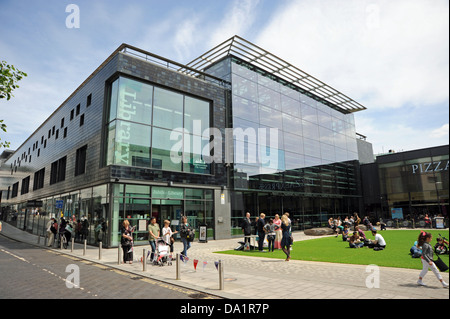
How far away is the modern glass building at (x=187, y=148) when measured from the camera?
19500mm

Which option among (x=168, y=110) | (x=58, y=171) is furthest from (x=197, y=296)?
(x=58, y=171)

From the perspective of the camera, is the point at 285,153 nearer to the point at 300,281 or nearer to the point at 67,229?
the point at 67,229

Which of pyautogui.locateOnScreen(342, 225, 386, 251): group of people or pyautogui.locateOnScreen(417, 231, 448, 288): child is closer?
pyautogui.locateOnScreen(417, 231, 448, 288): child

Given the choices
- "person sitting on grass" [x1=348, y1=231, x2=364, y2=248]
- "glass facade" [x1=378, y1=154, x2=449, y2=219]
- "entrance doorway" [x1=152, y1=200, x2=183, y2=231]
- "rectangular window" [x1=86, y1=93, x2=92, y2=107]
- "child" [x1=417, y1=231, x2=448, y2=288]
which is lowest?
"person sitting on grass" [x1=348, y1=231, x2=364, y2=248]

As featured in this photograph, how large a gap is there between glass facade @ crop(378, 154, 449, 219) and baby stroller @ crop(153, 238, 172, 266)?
32581mm

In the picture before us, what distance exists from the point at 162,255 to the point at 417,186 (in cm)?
3590

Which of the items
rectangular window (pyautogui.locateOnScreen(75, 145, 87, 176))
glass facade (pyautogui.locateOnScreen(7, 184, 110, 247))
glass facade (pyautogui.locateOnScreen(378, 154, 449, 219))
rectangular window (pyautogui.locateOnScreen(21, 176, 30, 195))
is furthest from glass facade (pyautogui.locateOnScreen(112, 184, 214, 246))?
rectangular window (pyautogui.locateOnScreen(21, 176, 30, 195))

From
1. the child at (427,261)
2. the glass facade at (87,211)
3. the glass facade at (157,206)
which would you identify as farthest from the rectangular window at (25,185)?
the child at (427,261)

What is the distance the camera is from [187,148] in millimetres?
22234

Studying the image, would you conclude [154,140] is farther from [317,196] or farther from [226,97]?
[317,196]

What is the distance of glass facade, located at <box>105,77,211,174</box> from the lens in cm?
1928

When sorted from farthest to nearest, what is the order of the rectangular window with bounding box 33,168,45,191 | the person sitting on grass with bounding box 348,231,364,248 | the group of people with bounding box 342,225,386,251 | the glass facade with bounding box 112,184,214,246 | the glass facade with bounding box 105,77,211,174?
1. the rectangular window with bounding box 33,168,45,191
2. the glass facade with bounding box 105,77,211,174
3. the glass facade with bounding box 112,184,214,246
4. the person sitting on grass with bounding box 348,231,364,248
5. the group of people with bounding box 342,225,386,251

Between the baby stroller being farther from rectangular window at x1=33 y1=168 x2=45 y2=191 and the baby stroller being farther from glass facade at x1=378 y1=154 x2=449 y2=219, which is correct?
glass facade at x1=378 y1=154 x2=449 y2=219
